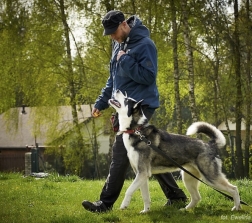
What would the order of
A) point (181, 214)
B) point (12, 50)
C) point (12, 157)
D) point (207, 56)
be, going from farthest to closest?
point (12, 157) → point (12, 50) → point (207, 56) → point (181, 214)

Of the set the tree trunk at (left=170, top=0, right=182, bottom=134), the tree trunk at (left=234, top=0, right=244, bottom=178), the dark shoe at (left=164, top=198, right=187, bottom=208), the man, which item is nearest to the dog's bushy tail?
the man

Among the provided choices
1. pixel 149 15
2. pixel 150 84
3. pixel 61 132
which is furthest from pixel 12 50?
pixel 150 84

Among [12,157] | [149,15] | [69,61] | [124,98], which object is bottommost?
[12,157]

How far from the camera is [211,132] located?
20.0 ft

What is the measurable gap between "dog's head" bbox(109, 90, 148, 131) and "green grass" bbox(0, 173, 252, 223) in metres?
1.09

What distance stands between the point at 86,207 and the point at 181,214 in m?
1.18

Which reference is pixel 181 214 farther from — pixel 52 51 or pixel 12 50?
pixel 12 50

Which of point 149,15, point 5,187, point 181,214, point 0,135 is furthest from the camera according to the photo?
point 0,135

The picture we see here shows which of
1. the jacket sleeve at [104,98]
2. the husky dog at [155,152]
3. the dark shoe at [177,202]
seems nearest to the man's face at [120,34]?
the husky dog at [155,152]

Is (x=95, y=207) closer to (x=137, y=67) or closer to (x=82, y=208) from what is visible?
(x=82, y=208)

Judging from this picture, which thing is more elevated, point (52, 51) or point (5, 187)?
point (52, 51)

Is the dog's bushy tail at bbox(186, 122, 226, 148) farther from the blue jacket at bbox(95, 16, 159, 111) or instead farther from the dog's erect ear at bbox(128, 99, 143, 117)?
the dog's erect ear at bbox(128, 99, 143, 117)

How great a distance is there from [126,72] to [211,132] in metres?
1.32

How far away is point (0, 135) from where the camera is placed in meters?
38.3
